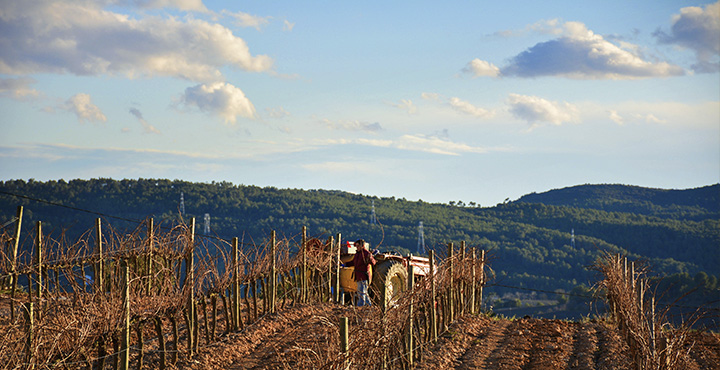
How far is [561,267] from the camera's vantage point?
6225 cm

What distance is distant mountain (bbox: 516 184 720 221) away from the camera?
3469 inches

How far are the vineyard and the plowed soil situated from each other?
34mm

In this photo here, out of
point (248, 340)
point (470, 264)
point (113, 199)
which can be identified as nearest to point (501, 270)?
point (113, 199)

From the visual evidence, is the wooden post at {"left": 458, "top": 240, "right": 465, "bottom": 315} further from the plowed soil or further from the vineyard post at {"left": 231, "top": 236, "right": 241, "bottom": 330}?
the vineyard post at {"left": 231, "top": 236, "right": 241, "bottom": 330}

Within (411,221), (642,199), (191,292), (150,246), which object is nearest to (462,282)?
(150,246)

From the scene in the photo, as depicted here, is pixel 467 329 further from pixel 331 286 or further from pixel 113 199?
pixel 113 199

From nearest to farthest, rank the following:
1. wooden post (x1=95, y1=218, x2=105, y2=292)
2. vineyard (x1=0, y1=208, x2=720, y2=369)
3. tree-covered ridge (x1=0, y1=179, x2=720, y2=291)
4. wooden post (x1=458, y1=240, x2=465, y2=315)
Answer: vineyard (x1=0, y1=208, x2=720, y2=369)
wooden post (x1=95, y1=218, x2=105, y2=292)
wooden post (x1=458, y1=240, x2=465, y2=315)
tree-covered ridge (x1=0, y1=179, x2=720, y2=291)

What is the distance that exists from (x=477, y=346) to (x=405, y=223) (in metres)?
59.1

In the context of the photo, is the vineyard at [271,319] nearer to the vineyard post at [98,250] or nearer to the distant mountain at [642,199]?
the vineyard post at [98,250]

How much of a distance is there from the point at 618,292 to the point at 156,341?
304 inches

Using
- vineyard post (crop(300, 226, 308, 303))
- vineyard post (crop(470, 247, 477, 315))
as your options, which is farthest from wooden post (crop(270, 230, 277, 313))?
vineyard post (crop(470, 247, 477, 315))

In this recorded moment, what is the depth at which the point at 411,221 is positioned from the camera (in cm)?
7156

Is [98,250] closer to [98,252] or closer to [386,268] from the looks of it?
[98,252]

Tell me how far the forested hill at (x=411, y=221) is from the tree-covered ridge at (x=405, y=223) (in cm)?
10
